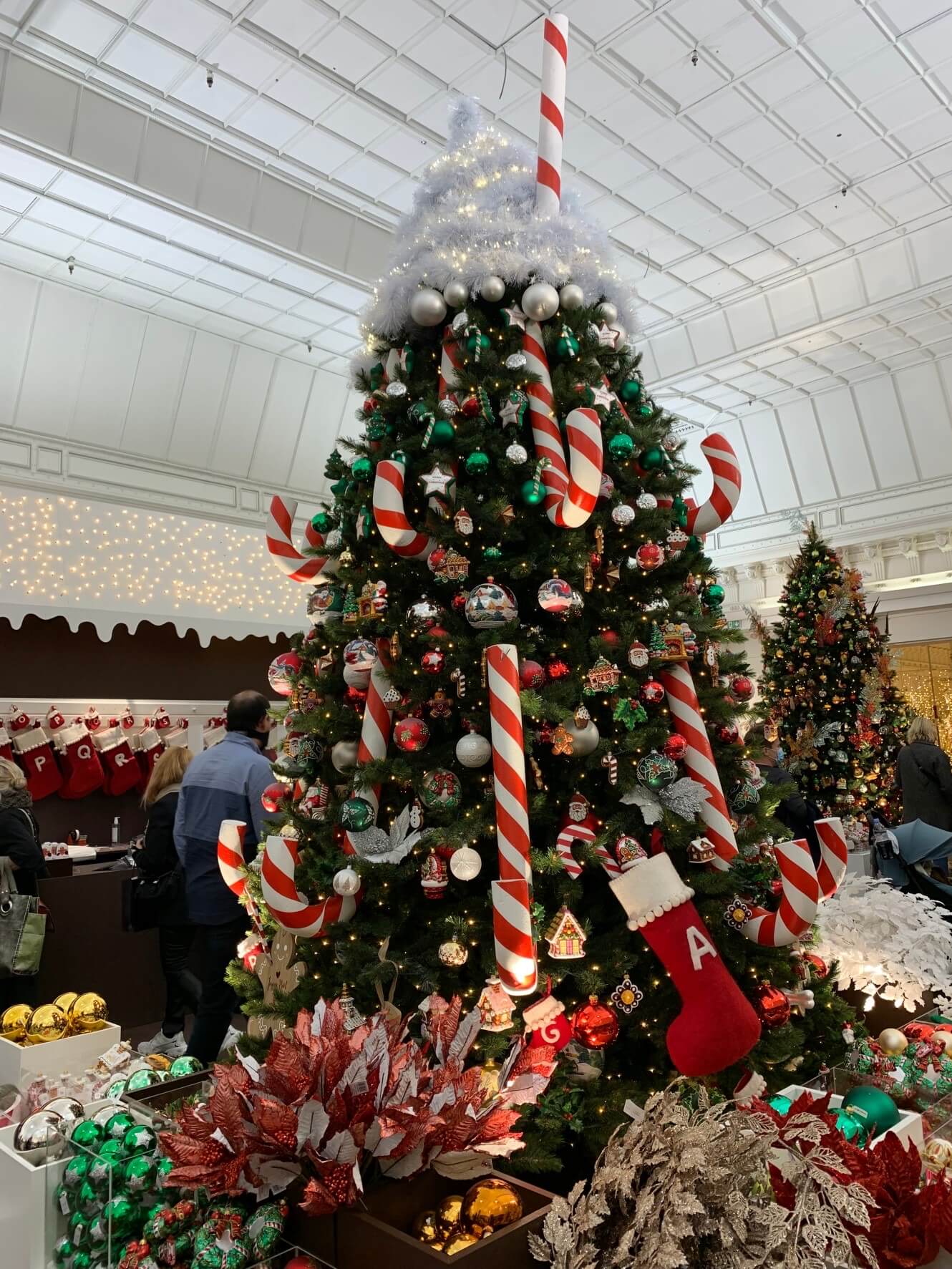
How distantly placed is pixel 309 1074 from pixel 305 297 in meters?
7.40

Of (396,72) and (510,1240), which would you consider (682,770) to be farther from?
(396,72)

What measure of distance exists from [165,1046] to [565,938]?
3407 millimetres

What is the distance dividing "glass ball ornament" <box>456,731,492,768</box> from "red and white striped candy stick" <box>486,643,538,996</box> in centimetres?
3

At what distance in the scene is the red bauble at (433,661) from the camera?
2361mm

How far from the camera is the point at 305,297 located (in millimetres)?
7938

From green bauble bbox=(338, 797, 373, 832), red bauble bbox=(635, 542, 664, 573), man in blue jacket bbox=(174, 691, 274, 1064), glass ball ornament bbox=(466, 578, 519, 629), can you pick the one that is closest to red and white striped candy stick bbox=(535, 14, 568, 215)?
red bauble bbox=(635, 542, 664, 573)

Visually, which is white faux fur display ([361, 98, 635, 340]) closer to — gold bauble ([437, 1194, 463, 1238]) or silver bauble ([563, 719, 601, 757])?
silver bauble ([563, 719, 601, 757])

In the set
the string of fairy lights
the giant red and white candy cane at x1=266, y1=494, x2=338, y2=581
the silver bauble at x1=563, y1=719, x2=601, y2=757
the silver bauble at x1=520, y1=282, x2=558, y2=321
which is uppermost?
the string of fairy lights

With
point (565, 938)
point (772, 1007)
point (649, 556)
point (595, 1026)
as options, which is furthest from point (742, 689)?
point (595, 1026)

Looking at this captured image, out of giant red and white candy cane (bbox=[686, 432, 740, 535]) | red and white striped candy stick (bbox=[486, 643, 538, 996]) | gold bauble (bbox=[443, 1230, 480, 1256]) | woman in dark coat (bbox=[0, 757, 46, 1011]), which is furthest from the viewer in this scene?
woman in dark coat (bbox=[0, 757, 46, 1011])

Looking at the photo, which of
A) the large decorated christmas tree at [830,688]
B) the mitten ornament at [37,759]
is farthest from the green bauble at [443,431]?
the mitten ornament at [37,759]

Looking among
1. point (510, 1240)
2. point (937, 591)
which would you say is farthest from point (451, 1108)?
point (937, 591)

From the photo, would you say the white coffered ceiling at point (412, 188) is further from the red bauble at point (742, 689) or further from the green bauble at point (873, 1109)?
the green bauble at point (873, 1109)

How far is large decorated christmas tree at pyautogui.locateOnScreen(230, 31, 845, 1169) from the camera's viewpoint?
2.21m
